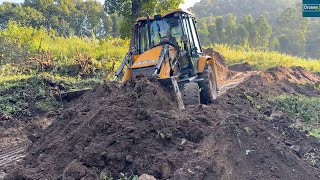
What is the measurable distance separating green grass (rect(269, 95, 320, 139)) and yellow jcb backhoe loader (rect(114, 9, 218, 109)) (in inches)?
71.1

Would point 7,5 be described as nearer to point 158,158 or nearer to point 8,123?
point 8,123

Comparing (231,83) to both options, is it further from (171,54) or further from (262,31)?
(262,31)

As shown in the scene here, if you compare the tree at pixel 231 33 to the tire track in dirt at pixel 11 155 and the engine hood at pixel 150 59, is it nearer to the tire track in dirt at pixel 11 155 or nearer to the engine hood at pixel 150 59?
the engine hood at pixel 150 59

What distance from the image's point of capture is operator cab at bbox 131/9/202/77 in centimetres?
814

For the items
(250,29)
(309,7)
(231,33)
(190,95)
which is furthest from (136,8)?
(231,33)

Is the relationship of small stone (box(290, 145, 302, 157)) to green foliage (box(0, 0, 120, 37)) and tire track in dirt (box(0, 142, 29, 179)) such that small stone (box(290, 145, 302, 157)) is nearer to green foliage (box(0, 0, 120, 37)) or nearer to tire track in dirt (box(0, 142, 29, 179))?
tire track in dirt (box(0, 142, 29, 179))

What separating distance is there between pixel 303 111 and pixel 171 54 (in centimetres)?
333

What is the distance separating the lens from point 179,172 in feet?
13.0

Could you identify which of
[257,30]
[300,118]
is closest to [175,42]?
[300,118]

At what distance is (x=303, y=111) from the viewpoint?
790cm

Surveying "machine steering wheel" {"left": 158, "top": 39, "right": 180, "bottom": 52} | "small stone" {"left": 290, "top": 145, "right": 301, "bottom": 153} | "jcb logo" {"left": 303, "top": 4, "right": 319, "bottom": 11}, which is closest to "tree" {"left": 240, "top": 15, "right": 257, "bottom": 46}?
"machine steering wheel" {"left": 158, "top": 39, "right": 180, "bottom": 52}

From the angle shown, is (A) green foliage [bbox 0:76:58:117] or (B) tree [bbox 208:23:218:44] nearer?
(A) green foliage [bbox 0:76:58:117]

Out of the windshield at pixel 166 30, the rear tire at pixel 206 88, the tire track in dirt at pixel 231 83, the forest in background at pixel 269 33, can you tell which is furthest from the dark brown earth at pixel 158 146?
the forest in background at pixel 269 33

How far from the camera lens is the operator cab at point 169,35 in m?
8.14
